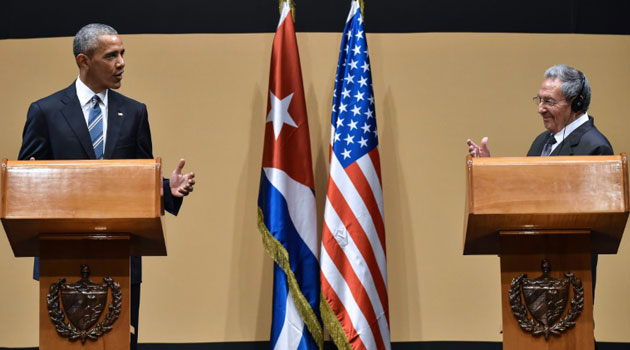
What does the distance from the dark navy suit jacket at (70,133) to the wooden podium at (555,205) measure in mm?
1264

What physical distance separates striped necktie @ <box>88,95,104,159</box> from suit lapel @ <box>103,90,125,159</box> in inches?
1.2

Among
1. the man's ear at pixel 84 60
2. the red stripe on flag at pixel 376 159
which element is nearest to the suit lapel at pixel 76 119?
the man's ear at pixel 84 60

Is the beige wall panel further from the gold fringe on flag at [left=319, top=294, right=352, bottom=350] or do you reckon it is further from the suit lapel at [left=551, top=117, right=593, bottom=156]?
the suit lapel at [left=551, top=117, right=593, bottom=156]

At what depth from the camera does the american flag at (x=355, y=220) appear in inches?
191

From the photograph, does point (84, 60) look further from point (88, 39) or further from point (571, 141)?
point (571, 141)

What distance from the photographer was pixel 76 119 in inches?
150

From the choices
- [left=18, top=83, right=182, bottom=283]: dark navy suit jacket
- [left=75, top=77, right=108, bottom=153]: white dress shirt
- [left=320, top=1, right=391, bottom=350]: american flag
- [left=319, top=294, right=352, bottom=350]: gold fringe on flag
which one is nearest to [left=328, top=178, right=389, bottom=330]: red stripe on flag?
[left=320, top=1, right=391, bottom=350]: american flag

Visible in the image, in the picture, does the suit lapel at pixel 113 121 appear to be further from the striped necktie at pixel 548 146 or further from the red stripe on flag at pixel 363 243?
the striped necktie at pixel 548 146

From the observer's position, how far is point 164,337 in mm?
5250

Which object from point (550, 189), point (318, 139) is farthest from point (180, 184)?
point (318, 139)

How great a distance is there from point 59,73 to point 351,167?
1.81 metres

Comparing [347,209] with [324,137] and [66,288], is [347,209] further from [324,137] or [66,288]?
[66,288]

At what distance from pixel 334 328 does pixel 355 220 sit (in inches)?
22.8

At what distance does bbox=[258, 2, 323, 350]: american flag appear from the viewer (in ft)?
16.0
